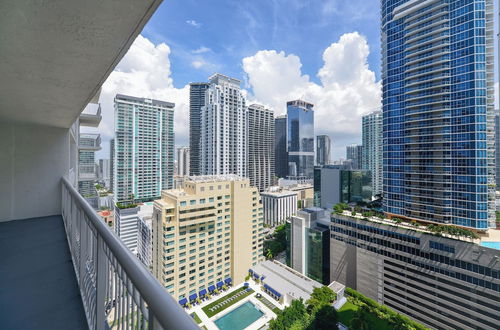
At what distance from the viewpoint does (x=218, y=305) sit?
12.3 m

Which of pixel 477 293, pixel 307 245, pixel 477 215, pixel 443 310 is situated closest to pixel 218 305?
pixel 307 245

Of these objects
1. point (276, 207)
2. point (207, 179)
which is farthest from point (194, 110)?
point (207, 179)

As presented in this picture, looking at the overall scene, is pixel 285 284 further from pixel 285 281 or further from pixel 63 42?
pixel 63 42

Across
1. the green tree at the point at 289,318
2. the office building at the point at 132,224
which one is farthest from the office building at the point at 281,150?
the green tree at the point at 289,318

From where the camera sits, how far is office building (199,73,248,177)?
94.9 ft

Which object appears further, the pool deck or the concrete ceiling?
the pool deck

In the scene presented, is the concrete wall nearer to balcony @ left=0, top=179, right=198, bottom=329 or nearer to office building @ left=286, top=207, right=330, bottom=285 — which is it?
balcony @ left=0, top=179, right=198, bottom=329

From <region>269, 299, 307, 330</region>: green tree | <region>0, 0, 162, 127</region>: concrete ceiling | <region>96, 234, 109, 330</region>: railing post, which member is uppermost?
<region>0, 0, 162, 127</region>: concrete ceiling

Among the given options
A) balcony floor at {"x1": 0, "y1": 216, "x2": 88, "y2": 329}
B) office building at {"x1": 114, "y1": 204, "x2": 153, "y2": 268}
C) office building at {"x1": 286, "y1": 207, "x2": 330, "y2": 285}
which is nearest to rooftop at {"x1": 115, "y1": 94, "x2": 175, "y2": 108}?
office building at {"x1": 114, "y1": 204, "x2": 153, "y2": 268}

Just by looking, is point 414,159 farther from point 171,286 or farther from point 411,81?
point 171,286

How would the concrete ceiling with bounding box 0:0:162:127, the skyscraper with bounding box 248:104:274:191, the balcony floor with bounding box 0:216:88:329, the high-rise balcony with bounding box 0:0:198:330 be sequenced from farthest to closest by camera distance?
1. the skyscraper with bounding box 248:104:274:191
2. the balcony floor with bounding box 0:216:88:329
3. the concrete ceiling with bounding box 0:0:162:127
4. the high-rise balcony with bounding box 0:0:198:330

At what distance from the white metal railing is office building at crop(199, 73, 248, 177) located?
27.5 m

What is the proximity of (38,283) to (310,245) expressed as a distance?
18996mm

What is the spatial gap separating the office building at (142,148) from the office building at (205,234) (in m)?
17.8
